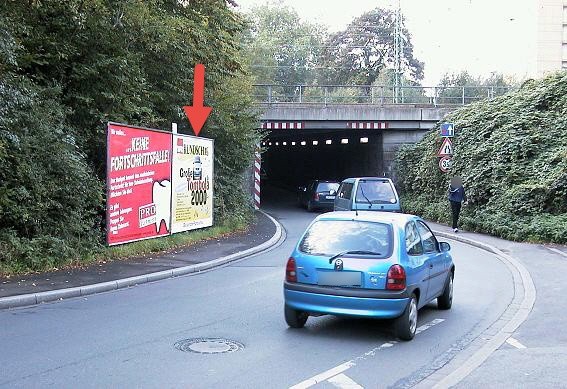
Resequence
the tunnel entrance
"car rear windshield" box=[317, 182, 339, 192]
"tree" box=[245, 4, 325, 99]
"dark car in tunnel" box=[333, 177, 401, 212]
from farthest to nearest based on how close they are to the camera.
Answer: "tree" box=[245, 4, 325, 99] < the tunnel entrance < "car rear windshield" box=[317, 182, 339, 192] < "dark car in tunnel" box=[333, 177, 401, 212]

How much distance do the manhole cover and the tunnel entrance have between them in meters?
19.8

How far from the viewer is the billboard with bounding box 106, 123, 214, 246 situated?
1436 centimetres

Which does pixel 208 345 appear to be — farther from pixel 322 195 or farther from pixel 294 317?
pixel 322 195

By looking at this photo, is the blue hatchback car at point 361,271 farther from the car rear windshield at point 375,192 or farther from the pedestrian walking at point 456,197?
the pedestrian walking at point 456,197

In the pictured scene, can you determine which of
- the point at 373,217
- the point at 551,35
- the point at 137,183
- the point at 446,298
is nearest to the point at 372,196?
the point at 137,183

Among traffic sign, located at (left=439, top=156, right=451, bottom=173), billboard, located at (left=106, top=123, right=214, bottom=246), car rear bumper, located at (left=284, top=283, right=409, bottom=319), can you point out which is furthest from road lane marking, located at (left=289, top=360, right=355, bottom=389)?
traffic sign, located at (left=439, top=156, right=451, bottom=173)

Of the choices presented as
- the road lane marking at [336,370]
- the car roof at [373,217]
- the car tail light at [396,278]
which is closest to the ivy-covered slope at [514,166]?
the car roof at [373,217]

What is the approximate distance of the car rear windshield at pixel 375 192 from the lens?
65.6 ft

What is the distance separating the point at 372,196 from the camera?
66.2ft

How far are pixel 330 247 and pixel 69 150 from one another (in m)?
7.08

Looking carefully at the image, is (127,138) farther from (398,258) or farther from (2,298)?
(398,258)

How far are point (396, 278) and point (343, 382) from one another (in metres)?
1.86

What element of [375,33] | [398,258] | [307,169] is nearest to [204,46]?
[398,258]

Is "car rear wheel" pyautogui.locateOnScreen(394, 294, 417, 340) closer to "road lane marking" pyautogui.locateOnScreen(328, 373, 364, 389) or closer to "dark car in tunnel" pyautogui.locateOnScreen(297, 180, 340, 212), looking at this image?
"road lane marking" pyautogui.locateOnScreen(328, 373, 364, 389)
